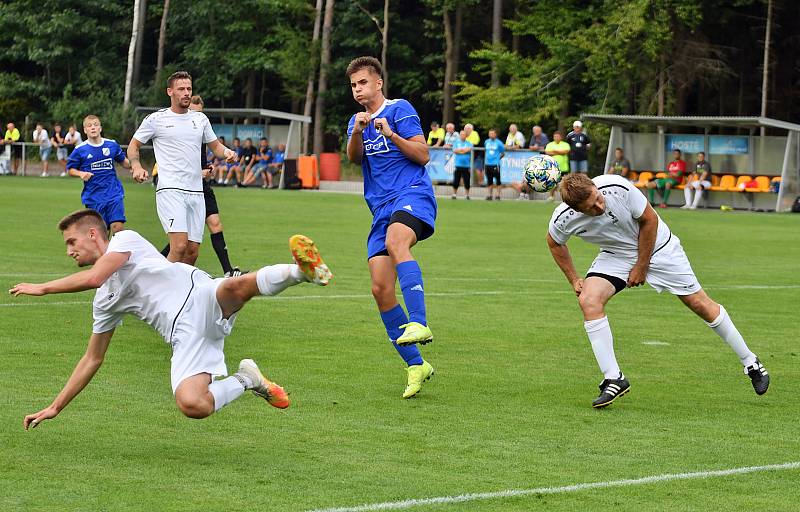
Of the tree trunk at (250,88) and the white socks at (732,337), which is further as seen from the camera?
the tree trunk at (250,88)

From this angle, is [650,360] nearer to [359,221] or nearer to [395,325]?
[395,325]

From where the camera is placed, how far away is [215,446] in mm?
6855

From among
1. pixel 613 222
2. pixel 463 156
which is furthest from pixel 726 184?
pixel 613 222

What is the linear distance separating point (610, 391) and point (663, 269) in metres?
0.95

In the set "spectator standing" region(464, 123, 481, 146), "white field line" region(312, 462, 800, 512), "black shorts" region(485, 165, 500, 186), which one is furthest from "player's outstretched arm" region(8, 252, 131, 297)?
"spectator standing" region(464, 123, 481, 146)

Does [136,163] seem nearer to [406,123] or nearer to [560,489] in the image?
[406,123]

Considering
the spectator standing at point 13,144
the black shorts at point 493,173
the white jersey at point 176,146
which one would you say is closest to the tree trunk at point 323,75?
the spectator standing at point 13,144

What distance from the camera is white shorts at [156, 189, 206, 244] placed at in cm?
1306

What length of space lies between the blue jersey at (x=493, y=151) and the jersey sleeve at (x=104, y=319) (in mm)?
31483

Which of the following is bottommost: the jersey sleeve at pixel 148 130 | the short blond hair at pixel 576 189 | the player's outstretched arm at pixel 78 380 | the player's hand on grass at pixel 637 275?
the player's outstretched arm at pixel 78 380

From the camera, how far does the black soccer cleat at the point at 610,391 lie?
8086 millimetres

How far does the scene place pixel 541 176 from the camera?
851 cm

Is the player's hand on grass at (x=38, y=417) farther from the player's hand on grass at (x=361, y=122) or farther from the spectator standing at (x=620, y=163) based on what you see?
the spectator standing at (x=620, y=163)

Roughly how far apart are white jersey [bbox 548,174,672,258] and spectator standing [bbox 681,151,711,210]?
27797mm
